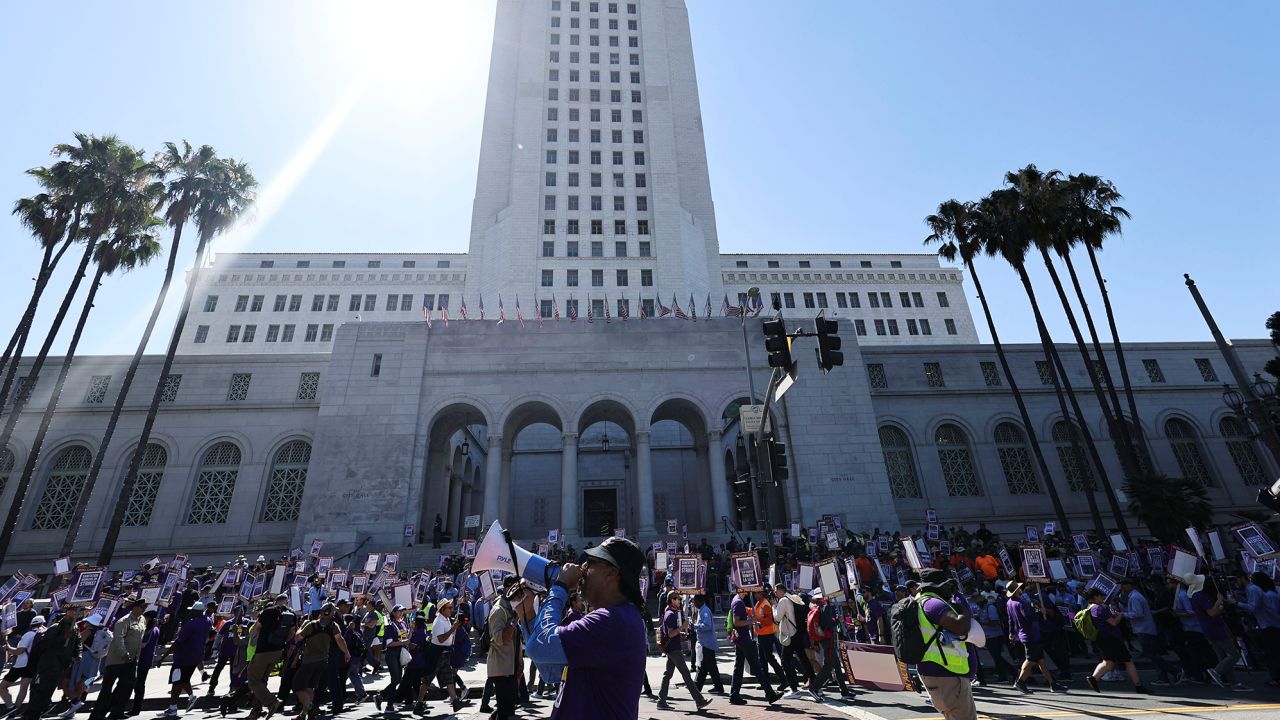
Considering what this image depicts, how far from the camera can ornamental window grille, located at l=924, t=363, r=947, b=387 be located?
34.7 metres

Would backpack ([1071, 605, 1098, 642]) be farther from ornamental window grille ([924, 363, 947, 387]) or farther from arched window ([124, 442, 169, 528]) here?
arched window ([124, 442, 169, 528])

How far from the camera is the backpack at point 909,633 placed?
5.57 m

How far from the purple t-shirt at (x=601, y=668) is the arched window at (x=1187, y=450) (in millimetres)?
41861

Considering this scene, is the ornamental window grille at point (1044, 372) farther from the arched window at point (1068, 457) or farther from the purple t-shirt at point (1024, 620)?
the purple t-shirt at point (1024, 620)

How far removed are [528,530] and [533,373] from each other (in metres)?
13.7

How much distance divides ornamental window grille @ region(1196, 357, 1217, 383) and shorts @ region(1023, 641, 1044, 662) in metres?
36.3

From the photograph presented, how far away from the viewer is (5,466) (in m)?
28.9

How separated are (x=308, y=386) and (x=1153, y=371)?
4916 centimetres

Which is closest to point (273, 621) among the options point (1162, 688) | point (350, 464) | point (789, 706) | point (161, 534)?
point (789, 706)

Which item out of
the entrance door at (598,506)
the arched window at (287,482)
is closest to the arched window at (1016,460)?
the entrance door at (598,506)

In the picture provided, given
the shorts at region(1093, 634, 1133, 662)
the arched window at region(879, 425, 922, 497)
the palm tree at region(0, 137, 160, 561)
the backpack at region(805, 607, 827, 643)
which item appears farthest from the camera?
the arched window at region(879, 425, 922, 497)

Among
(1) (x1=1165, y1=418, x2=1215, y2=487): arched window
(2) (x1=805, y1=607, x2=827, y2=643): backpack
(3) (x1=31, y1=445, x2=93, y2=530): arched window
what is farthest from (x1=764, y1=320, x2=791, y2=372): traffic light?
(3) (x1=31, y1=445, x2=93, y2=530): arched window

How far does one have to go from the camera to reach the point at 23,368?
3161 cm

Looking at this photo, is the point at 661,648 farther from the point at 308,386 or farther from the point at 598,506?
the point at 598,506
